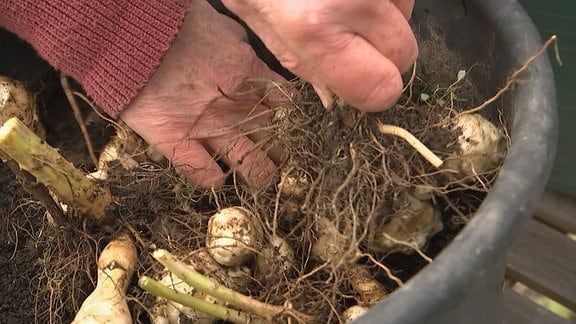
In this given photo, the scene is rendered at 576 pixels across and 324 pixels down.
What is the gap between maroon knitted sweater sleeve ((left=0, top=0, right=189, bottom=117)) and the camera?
813 mm

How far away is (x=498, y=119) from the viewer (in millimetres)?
723

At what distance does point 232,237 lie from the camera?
0.71 metres

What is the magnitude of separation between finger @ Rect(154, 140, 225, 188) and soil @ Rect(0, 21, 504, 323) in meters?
0.02

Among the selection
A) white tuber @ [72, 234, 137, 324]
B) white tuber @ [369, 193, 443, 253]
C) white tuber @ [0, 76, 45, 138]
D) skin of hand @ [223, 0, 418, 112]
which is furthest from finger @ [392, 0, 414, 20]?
white tuber @ [0, 76, 45, 138]

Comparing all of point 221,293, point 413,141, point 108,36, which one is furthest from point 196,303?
point 108,36

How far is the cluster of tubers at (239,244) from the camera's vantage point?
66cm

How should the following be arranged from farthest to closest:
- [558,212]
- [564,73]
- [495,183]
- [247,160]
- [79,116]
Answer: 1. [558,212]
2. [564,73]
3. [79,116]
4. [247,160]
5. [495,183]

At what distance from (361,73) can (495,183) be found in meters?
0.14

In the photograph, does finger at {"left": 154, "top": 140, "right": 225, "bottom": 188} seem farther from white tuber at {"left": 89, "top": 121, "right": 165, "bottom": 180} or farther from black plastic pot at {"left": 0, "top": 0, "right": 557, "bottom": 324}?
black plastic pot at {"left": 0, "top": 0, "right": 557, "bottom": 324}

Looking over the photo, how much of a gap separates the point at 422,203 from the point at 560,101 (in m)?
0.54

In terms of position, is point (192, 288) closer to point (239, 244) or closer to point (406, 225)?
point (239, 244)

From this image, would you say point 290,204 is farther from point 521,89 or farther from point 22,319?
point 22,319

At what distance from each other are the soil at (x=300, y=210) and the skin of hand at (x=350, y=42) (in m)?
0.08

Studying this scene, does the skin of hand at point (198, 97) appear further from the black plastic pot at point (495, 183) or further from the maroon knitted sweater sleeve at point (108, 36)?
the black plastic pot at point (495, 183)
